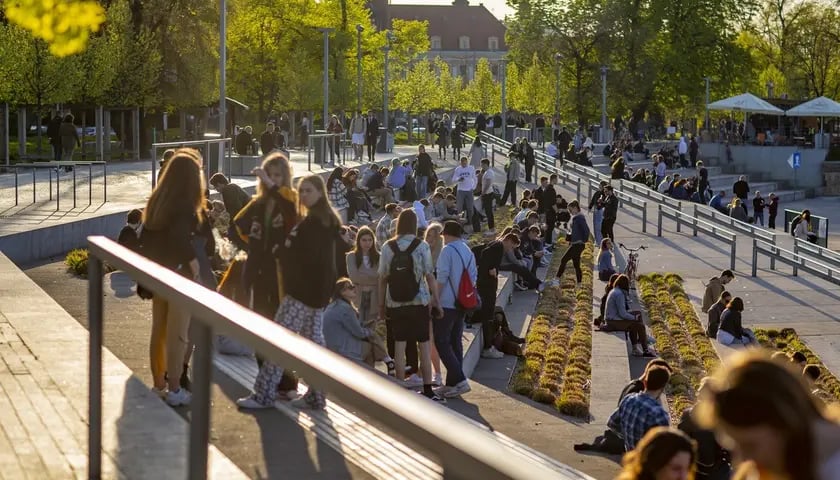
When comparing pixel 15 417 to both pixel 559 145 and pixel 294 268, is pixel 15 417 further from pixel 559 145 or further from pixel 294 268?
pixel 559 145

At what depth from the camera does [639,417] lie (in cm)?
1131

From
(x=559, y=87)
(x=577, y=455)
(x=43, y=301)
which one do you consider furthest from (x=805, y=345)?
(x=559, y=87)

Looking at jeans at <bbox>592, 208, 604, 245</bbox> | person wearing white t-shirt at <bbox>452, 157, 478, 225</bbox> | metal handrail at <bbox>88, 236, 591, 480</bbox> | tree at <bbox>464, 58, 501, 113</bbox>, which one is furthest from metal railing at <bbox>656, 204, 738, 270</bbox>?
tree at <bbox>464, 58, 501, 113</bbox>

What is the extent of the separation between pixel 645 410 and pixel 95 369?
6376 millimetres

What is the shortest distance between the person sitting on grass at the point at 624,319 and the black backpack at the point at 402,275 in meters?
9.07

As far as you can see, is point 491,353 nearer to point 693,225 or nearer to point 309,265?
point 309,265

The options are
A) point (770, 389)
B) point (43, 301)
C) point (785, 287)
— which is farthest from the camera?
point (785, 287)

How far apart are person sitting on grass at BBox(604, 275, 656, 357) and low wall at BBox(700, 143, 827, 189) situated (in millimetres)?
52537

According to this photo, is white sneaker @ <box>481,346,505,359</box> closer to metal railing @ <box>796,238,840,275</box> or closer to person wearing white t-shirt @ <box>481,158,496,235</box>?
metal railing @ <box>796,238,840,275</box>

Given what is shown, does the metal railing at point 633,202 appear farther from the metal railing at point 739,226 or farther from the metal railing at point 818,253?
the metal railing at point 818,253

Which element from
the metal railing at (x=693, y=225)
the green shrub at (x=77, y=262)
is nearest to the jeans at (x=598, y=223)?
the metal railing at (x=693, y=225)

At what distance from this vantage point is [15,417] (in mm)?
6250

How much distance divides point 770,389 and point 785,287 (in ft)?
93.1

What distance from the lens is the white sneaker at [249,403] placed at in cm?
375
